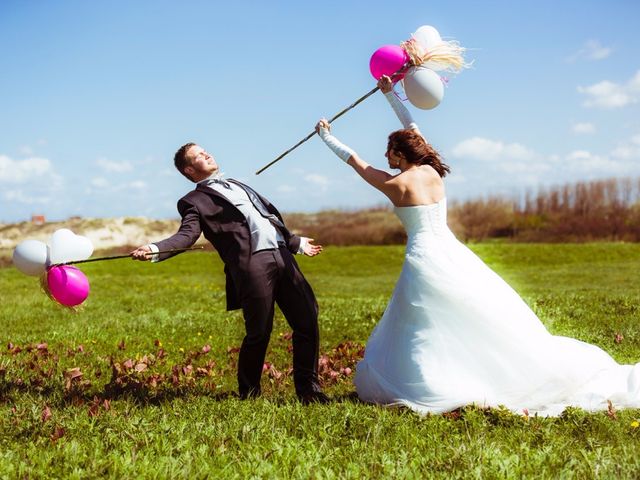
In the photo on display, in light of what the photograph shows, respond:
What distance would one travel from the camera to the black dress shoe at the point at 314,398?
6.26 metres

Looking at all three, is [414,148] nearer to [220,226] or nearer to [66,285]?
[220,226]

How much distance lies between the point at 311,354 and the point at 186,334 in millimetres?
4487

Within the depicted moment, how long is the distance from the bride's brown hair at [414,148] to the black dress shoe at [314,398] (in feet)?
7.71

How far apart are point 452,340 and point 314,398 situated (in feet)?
4.86

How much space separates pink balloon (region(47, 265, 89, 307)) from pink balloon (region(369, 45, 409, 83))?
341cm

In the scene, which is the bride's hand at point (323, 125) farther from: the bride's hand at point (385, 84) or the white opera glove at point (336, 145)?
the bride's hand at point (385, 84)

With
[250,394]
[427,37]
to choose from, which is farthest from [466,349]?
[427,37]

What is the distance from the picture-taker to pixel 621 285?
2028 cm

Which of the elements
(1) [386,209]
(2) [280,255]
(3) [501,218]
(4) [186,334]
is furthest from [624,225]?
(2) [280,255]

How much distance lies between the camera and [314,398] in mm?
6309

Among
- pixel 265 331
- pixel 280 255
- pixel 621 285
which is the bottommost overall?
pixel 621 285

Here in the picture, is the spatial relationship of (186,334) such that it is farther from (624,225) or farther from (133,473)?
(624,225)

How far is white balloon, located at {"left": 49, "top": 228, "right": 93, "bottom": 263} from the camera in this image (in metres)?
6.30

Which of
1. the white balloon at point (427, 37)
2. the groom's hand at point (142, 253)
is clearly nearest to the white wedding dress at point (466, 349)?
the white balloon at point (427, 37)
